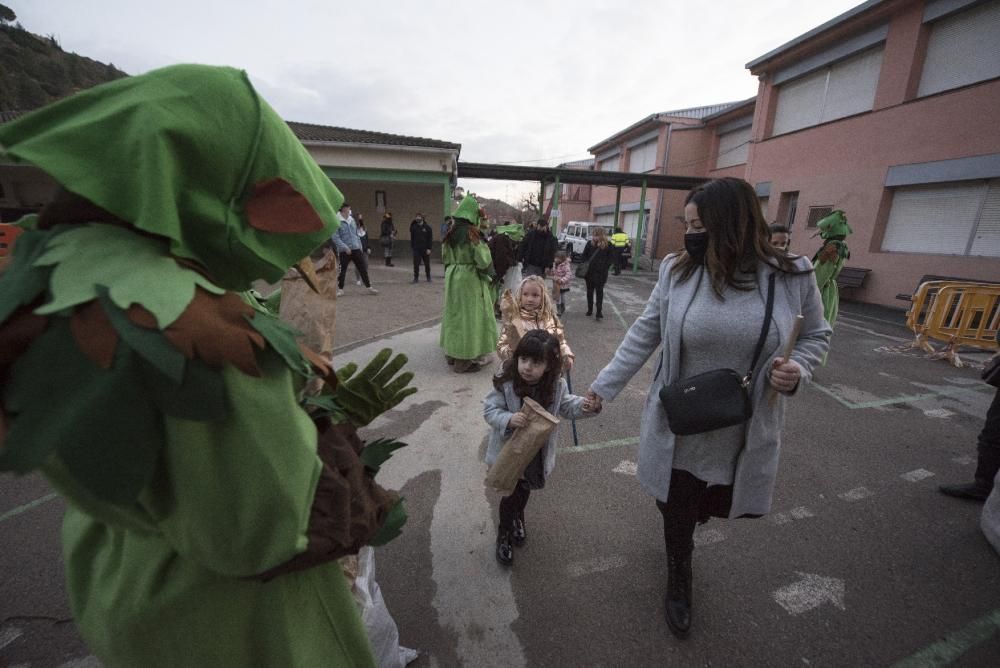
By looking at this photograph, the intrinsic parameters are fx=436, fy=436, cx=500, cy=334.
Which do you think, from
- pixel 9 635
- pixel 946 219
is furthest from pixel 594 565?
pixel 946 219

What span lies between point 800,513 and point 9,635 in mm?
4000

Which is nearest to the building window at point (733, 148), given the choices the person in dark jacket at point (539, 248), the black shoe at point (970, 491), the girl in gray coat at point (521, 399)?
the person in dark jacket at point (539, 248)

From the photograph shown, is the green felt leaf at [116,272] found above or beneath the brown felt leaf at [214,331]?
above

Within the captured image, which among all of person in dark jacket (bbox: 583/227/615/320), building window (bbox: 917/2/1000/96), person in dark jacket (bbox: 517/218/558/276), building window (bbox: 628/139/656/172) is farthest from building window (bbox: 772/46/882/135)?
person in dark jacket (bbox: 517/218/558/276)

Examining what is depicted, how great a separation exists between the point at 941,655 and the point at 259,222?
9.65ft

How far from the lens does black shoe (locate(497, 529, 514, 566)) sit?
2.23 meters

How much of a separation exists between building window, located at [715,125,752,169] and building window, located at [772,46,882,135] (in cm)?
397

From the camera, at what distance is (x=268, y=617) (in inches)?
33.4

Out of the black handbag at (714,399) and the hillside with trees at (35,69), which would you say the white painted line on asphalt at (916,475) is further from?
the hillside with trees at (35,69)

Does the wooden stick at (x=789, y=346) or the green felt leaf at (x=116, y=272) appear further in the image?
the wooden stick at (x=789, y=346)

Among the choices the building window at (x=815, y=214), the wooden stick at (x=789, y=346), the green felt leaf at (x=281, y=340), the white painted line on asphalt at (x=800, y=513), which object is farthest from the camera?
the building window at (x=815, y=214)

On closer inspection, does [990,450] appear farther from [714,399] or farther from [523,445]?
[523,445]

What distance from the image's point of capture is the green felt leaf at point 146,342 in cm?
56

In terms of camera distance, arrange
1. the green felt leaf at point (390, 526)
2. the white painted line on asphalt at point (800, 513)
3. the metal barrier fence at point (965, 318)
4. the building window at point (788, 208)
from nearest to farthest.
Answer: the green felt leaf at point (390, 526) → the white painted line on asphalt at point (800, 513) → the metal barrier fence at point (965, 318) → the building window at point (788, 208)
